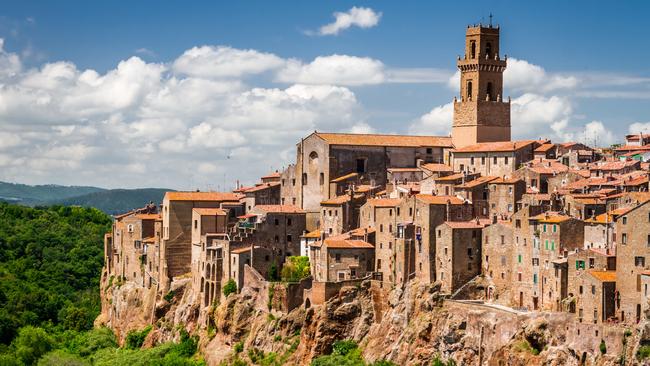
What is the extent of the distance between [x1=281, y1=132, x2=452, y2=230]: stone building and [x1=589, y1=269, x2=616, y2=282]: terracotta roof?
32.3 m

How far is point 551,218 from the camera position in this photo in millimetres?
76562

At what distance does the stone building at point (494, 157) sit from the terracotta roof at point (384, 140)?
5.69m

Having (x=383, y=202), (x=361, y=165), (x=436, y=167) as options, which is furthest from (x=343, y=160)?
(x=383, y=202)

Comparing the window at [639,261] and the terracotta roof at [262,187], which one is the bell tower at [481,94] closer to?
the terracotta roof at [262,187]

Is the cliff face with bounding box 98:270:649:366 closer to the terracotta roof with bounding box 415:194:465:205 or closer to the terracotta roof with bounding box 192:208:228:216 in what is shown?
the terracotta roof with bounding box 415:194:465:205

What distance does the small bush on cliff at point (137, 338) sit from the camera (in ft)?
344

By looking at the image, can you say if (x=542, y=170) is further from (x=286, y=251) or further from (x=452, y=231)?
(x=286, y=251)

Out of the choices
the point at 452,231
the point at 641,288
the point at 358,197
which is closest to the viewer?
the point at 641,288

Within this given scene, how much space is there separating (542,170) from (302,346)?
907 inches

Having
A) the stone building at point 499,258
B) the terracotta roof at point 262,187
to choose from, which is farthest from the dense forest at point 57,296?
the stone building at point 499,258

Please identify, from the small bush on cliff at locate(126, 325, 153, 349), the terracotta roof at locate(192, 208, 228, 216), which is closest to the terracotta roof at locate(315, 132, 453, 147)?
the terracotta roof at locate(192, 208, 228, 216)

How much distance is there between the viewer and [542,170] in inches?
3531

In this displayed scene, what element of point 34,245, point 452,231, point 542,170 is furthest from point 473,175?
point 34,245

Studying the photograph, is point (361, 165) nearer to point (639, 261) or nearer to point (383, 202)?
point (383, 202)
